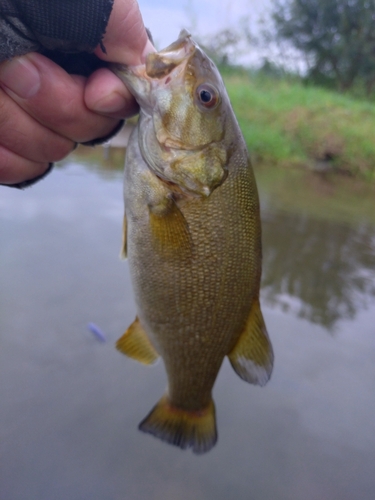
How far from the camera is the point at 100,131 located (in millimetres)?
1349

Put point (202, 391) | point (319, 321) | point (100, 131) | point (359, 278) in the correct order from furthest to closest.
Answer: point (359, 278) → point (319, 321) → point (202, 391) → point (100, 131)

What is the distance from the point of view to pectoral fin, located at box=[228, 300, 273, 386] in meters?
1.46

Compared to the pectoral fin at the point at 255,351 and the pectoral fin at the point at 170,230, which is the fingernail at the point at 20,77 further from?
the pectoral fin at the point at 255,351

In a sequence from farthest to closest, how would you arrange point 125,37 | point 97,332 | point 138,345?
point 97,332, point 138,345, point 125,37

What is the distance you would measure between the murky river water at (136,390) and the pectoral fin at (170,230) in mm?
1465

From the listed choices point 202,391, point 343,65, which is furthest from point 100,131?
point 343,65

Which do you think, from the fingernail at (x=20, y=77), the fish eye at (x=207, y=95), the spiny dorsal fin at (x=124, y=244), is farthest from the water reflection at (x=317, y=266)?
the fingernail at (x=20, y=77)

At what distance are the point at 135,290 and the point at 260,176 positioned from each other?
6971 mm

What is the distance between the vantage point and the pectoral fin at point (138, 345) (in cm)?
161

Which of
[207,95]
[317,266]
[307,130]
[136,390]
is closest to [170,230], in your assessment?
[207,95]

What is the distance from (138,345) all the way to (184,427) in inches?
14.1

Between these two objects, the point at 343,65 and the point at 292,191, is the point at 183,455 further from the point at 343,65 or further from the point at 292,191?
the point at 343,65

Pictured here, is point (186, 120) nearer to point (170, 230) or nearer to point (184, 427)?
point (170, 230)

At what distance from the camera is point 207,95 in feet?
4.23
